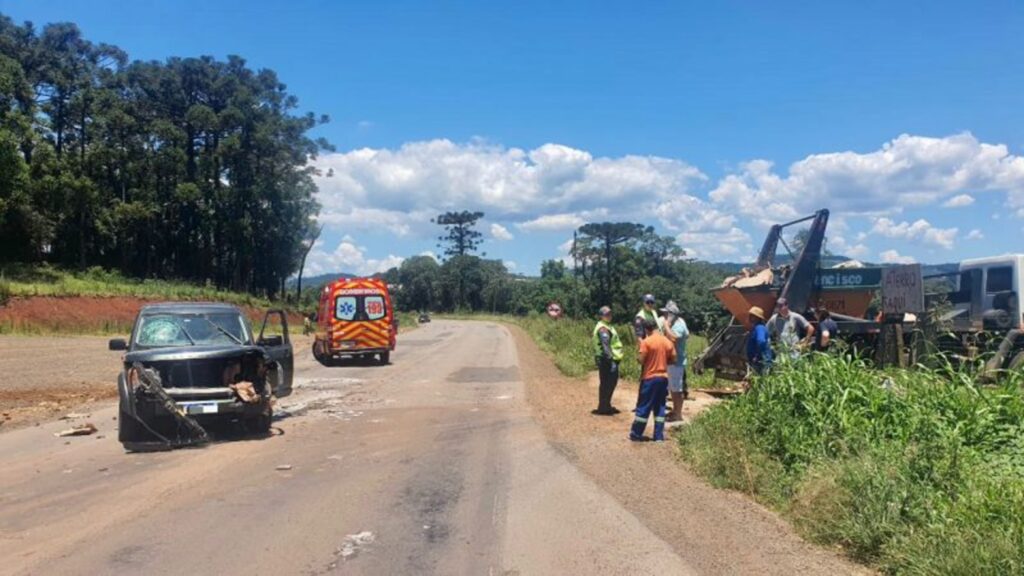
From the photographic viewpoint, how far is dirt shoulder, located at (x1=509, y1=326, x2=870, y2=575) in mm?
5594

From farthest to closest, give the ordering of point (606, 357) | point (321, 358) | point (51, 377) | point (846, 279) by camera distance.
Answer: point (321, 358) < point (51, 377) < point (846, 279) < point (606, 357)

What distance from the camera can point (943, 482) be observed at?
5980 millimetres

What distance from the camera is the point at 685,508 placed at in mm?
7023

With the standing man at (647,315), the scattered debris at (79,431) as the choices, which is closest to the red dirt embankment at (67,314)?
the scattered debris at (79,431)

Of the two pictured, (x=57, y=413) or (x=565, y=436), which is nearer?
(x=565, y=436)

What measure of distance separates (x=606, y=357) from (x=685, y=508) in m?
5.76

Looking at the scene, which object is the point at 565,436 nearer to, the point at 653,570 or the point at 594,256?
the point at 653,570

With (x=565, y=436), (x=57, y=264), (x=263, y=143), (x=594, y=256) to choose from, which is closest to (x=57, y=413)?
(x=565, y=436)

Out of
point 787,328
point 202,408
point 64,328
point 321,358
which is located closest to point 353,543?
point 202,408

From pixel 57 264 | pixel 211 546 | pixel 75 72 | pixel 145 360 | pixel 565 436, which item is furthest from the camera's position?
pixel 75 72

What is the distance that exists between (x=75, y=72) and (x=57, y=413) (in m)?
63.0

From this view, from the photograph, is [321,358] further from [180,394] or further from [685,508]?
[685,508]

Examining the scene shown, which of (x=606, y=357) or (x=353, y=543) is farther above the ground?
(x=606, y=357)

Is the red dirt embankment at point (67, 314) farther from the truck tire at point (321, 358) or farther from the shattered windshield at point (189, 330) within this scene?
the shattered windshield at point (189, 330)
